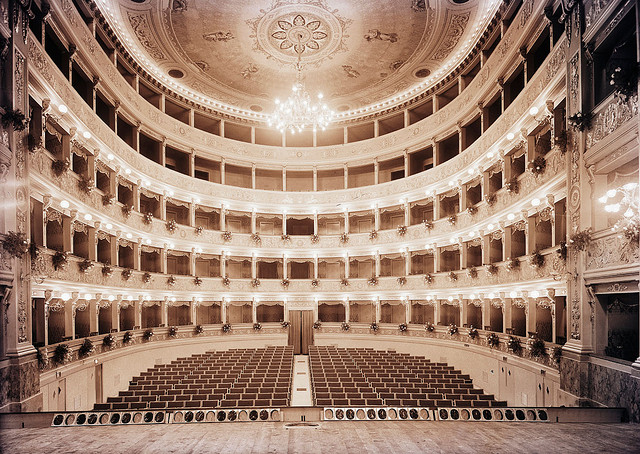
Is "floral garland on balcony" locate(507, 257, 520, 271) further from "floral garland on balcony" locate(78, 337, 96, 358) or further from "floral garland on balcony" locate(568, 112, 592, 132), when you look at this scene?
"floral garland on balcony" locate(78, 337, 96, 358)

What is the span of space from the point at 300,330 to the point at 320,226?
19.5ft

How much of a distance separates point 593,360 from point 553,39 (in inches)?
312

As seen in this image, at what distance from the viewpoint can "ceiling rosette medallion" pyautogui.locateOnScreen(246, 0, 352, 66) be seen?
16547 mm

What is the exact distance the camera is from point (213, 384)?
44.1 ft

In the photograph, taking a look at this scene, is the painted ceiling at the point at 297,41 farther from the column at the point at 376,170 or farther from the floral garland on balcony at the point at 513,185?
the floral garland on balcony at the point at 513,185

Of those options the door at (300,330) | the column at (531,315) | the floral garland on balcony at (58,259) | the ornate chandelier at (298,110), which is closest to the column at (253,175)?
the door at (300,330)

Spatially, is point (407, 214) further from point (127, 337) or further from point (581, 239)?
point (127, 337)

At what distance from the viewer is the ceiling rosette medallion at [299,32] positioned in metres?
16.5

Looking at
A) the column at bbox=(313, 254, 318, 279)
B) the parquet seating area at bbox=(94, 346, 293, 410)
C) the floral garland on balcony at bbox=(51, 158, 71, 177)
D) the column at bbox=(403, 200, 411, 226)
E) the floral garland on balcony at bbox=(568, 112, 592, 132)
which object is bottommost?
the parquet seating area at bbox=(94, 346, 293, 410)

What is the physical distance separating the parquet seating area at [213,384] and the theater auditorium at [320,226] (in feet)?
0.40

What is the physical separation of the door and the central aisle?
4.00 ft

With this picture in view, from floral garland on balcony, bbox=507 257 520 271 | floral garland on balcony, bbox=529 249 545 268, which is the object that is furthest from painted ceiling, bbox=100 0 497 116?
floral garland on balcony, bbox=529 249 545 268

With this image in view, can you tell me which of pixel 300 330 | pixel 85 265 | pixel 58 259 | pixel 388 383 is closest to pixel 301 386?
pixel 388 383

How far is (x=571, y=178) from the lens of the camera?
10.3 metres
